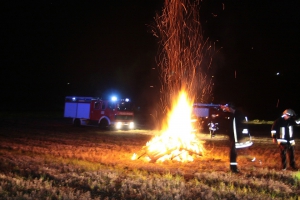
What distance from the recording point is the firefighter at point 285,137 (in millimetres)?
11305

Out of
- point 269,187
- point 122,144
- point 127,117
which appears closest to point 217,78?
point 127,117

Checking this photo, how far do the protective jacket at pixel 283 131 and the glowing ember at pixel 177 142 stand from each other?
10.1 ft

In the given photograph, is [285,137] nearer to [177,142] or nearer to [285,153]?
[285,153]

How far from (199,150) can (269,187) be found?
20.5 feet

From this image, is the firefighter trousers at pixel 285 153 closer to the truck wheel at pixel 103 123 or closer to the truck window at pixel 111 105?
the truck window at pixel 111 105

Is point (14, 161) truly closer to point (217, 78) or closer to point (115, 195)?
point (115, 195)

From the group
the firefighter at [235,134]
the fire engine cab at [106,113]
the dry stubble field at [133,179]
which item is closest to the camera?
the dry stubble field at [133,179]

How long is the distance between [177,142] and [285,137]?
3.74 meters

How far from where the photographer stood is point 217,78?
209 ft

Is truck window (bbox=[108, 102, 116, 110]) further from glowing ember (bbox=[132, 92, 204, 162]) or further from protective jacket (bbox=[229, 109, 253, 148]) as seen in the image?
protective jacket (bbox=[229, 109, 253, 148])

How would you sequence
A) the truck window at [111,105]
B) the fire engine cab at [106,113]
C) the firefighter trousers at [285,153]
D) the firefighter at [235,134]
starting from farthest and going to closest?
the truck window at [111,105], the fire engine cab at [106,113], the firefighter trousers at [285,153], the firefighter at [235,134]

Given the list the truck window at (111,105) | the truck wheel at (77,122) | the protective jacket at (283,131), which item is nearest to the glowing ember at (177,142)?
the protective jacket at (283,131)

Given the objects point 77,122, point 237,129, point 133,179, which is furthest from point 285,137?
point 77,122

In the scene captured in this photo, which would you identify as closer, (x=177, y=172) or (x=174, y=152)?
(x=177, y=172)
